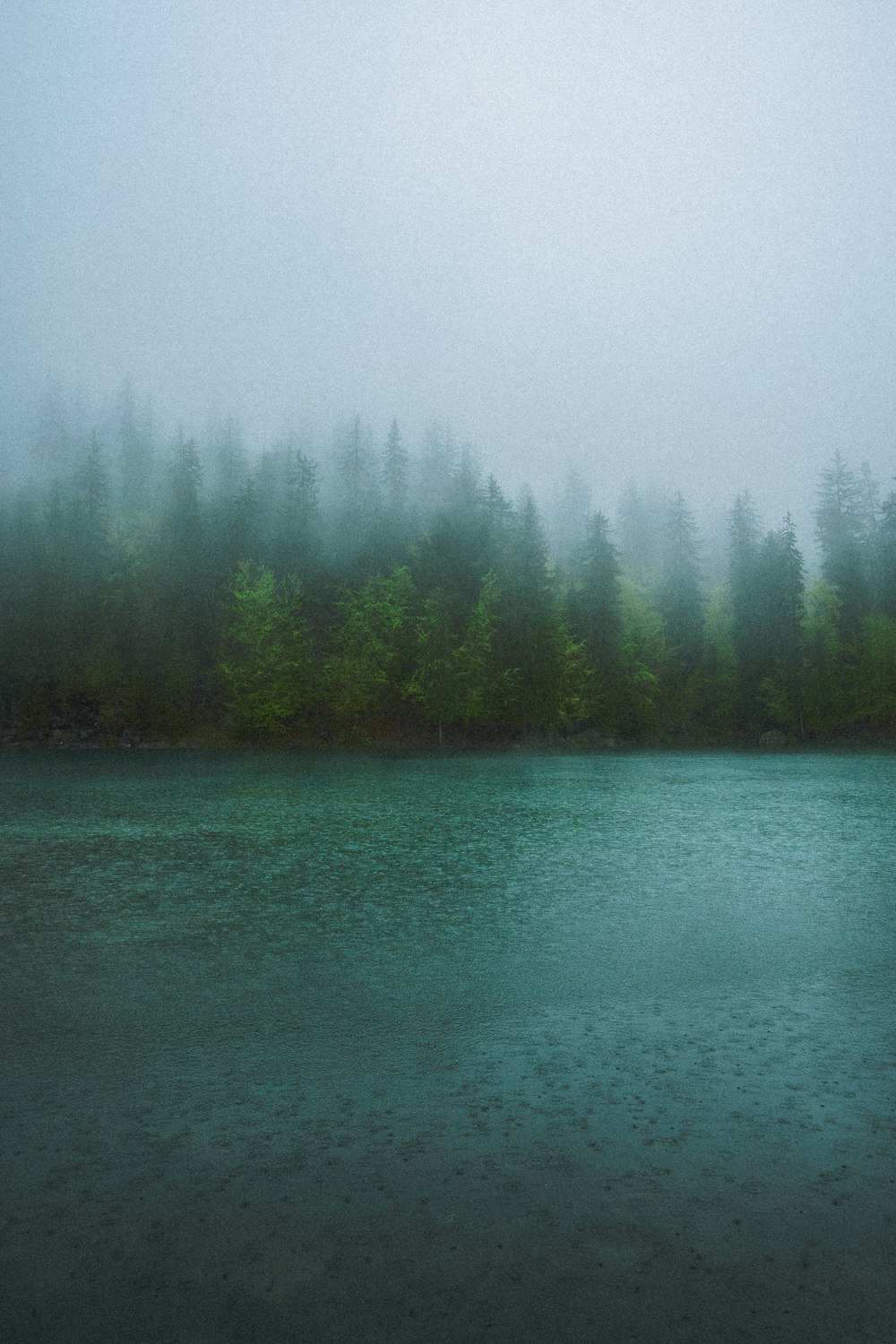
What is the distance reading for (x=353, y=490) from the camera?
269 ft

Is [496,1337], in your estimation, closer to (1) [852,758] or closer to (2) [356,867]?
(2) [356,867]

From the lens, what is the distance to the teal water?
12.9ft

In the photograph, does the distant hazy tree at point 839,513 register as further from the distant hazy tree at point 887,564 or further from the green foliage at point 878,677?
the green foliage at point 878,677

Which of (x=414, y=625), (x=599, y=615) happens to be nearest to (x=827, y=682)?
(x=599, y=615)

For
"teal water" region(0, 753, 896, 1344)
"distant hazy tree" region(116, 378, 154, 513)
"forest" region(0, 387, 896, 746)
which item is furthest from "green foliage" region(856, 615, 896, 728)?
"distant hazy tree" region(116, 378, 154, 513)

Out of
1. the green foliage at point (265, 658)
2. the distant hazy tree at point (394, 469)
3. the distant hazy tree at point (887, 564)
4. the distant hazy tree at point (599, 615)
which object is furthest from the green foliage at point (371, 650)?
the distant hazy tree at point (887, 564)

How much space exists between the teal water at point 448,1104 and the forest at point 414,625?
2015 inches

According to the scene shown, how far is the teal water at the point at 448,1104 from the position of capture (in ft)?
12.9

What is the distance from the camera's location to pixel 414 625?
67875 millimetres

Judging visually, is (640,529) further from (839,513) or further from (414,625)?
(414,625)

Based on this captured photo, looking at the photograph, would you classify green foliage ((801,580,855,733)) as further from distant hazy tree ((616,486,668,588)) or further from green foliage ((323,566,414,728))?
green foliage ((323,566,414,728))

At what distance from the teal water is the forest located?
51179 mm

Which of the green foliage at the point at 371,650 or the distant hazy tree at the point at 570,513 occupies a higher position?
the distant hazy tree at the point at 570,513

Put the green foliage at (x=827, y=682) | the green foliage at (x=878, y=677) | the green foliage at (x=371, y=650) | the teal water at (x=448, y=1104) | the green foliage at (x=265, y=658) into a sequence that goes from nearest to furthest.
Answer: the teal water at (x=448, y=1104)
the green foliage at (x=265, y=658)
the green foliage at (x=371, y=650)
the green foliage at (x=878, y=677)
the green foliage at (x=827, y=682)
